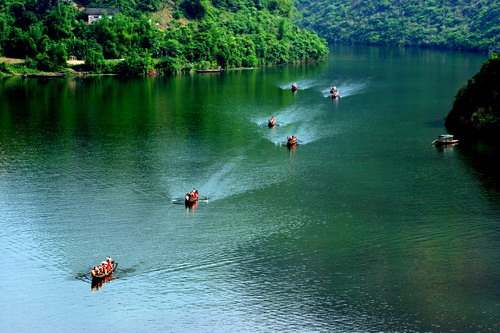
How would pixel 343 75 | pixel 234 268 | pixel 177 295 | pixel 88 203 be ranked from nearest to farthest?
pixel 177 295
pixel 234 268
pixel 88 203
pixel 343 75

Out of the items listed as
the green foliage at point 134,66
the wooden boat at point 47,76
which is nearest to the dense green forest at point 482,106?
the green foliage at point 134,66

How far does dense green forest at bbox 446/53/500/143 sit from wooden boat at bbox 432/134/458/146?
5.75m

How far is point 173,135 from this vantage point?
315 feet

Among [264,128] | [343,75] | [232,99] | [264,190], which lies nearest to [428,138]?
[264,128]

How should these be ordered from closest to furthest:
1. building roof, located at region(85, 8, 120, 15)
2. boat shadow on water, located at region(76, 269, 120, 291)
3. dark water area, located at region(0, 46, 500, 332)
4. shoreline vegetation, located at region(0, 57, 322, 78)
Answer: dark water area, located at region(0, 46, 500, 332)
boat shadow on water, located at region(76, 269, 120, 291)
shoreline vegetation, located at region(0, 57, 322, 78)
building roof, located at region(85, 8, 120, 15)

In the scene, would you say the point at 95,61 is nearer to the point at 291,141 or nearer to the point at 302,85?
the point at 302,85

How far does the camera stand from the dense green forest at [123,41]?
162 metres

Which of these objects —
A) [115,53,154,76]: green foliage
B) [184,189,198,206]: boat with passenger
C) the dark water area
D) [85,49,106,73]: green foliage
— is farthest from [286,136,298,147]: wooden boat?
[85,49,106,73]: green foliage

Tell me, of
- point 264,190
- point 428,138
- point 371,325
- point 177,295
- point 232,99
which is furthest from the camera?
point 232,99

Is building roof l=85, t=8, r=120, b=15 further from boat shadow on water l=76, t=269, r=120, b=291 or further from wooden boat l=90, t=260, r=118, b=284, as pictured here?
wooden boat l=90, t=260, r=118, b=284

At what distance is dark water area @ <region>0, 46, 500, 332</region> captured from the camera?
48656mm

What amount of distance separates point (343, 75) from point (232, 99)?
44.7 m

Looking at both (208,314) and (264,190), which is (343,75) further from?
(208,314)

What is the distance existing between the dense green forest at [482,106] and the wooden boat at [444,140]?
18.9 feet
